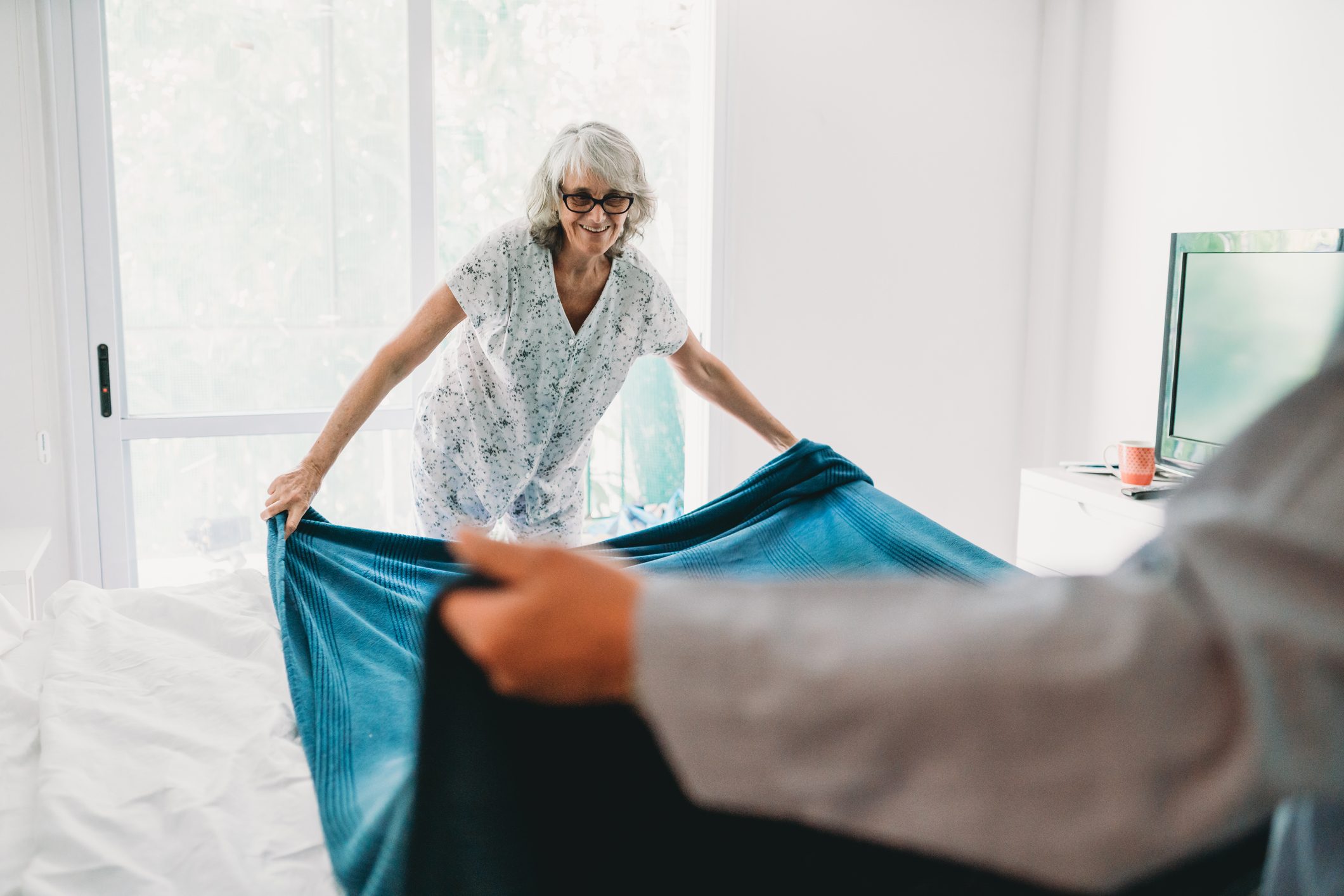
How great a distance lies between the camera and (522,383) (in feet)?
7.06

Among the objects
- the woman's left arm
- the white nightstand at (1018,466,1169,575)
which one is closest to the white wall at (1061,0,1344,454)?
the white nightstand at (1018,466,1169,575)

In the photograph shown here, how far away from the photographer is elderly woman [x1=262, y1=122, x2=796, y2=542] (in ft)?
6.47

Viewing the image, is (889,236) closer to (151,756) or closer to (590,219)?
(590,219)

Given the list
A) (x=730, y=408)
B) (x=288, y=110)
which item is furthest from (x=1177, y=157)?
(x=288, y=110)

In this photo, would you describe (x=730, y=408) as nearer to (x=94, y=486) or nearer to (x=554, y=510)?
(x=554, y=510)

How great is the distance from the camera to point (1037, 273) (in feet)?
11.8

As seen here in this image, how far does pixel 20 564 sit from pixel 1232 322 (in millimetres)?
3035

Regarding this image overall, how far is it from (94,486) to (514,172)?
1554mm

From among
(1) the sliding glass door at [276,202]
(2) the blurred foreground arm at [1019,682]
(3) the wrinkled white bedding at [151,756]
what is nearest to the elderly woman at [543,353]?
(3) the wrinkled white bedding at [151,756]

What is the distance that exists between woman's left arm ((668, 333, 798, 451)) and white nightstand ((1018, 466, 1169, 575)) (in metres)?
0.92

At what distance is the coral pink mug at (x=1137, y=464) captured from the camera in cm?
256

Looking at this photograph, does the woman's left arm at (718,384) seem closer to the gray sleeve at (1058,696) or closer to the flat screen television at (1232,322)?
the flat screen television at (1232,322)

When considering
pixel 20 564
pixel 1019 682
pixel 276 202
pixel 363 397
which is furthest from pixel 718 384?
pixel 1019 682

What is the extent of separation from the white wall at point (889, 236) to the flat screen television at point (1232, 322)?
941 millimetres
